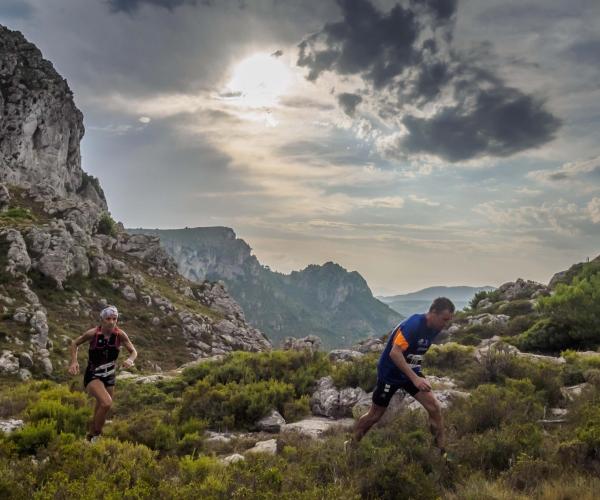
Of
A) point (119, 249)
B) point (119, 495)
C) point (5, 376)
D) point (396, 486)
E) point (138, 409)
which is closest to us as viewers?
point (119, 495)

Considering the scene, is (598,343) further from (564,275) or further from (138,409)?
(564,275)

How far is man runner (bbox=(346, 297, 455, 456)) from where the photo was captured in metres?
6.80

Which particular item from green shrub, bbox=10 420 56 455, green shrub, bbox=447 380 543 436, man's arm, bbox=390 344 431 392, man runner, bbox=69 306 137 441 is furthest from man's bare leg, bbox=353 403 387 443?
green shrub, bbox=10 420 56 455

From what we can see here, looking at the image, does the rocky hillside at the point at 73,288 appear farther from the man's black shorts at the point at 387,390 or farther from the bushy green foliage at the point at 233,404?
the man's black shorts at the point at 387,390

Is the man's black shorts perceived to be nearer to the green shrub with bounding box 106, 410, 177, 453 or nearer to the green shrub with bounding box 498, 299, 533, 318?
the green shrub with bounding box 106, 410, 177, 453

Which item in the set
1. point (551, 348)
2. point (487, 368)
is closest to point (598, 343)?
point (551, 348)

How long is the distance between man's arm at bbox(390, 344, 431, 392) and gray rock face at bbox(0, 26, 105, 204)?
76.2 meters

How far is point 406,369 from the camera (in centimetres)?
657

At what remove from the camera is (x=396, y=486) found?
545cm

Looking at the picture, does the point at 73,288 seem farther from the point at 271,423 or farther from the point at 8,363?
the point at 271,423

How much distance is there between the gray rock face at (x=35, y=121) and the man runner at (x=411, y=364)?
75.9 m

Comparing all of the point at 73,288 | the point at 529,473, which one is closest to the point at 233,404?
the point at 529,473

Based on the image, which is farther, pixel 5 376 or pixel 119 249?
pixel 119 249

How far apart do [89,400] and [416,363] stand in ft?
27.4
